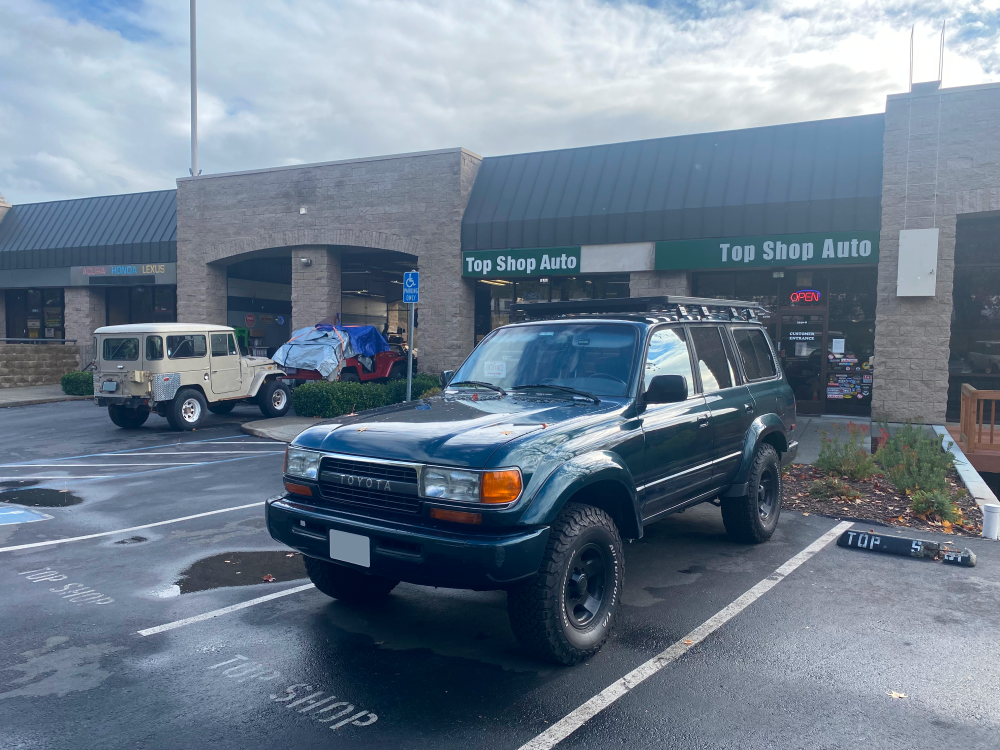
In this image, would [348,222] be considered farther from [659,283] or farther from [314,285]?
[659,283]

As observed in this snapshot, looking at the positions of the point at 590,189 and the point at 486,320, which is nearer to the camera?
the point at 590,189

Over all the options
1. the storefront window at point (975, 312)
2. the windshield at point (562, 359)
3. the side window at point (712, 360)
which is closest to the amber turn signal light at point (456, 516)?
the windshield at point (562, 359)

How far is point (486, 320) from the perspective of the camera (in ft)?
65.7

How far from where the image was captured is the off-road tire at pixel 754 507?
20.3 ft

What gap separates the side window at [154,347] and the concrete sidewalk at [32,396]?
26.4ft

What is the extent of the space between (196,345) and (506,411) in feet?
39.6

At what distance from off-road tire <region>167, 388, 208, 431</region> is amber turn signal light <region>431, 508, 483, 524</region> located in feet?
39.3

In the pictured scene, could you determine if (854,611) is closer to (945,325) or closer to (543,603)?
(543,603)

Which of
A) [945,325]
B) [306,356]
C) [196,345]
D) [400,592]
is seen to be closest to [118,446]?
[196,345]

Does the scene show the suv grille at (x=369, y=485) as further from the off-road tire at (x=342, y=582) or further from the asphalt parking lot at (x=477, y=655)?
the asphalt parking lot at (x=477, y=655)

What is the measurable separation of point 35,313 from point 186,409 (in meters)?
18.0

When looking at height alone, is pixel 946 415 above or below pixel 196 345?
below

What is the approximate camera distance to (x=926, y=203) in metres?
13.7

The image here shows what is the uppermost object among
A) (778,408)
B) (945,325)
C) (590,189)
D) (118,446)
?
(590,189)
